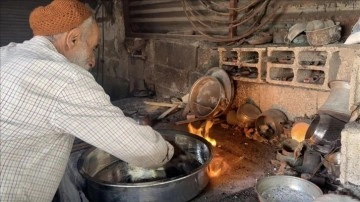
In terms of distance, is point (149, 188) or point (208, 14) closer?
point (149, 188)

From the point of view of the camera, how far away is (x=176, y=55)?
19.4ft

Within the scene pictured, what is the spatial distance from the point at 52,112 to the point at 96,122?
0.28 metres

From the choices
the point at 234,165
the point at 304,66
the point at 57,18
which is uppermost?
the point at 57,18

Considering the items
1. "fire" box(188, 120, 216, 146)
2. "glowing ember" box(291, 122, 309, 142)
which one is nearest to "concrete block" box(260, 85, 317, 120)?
"glowing ember" box(291, 122, 309, 142)

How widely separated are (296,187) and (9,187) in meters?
2.06

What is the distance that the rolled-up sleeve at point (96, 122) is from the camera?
1.93 metres

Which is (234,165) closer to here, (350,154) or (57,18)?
(350,154)

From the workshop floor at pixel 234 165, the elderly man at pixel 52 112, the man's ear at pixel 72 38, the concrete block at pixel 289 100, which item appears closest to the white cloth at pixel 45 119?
the elderly man at pixel 52 112

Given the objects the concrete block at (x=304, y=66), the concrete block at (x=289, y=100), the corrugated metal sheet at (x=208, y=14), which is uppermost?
the corrugated metal sheet at (x=208, y=14)

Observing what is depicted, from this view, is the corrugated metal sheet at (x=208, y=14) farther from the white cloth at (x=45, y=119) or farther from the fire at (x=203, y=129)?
the white cloth at (x=45, y=119)

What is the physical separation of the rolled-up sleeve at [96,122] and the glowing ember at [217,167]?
0.98 metres

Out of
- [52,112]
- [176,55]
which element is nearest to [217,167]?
[52,112]

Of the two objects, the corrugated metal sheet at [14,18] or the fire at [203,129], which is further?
the corrugated metal sheet at [14,18]

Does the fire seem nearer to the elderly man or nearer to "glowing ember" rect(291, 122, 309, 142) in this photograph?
"glowing ember" rect(291, 122, 309, 142)
